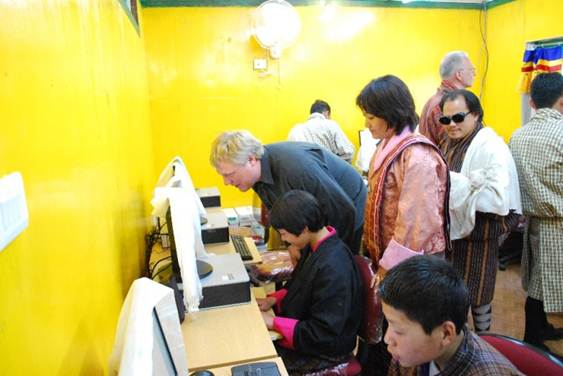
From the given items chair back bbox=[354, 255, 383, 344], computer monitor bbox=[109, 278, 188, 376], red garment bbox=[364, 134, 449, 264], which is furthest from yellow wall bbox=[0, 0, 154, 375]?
red garment bbox=[364, 134, 449, 264]

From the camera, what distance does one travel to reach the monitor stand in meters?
1.66

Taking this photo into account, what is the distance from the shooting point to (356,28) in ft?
14.9

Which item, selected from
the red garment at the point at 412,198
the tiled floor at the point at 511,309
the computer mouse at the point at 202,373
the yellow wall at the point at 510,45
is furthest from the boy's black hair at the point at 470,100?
the yellow wall at the point at 510,45

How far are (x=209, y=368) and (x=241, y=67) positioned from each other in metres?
3.51

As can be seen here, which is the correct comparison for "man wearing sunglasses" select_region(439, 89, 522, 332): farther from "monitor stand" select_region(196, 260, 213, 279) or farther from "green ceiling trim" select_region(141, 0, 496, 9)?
"green ceiling trim" select_region(141, 0, 496, 9)

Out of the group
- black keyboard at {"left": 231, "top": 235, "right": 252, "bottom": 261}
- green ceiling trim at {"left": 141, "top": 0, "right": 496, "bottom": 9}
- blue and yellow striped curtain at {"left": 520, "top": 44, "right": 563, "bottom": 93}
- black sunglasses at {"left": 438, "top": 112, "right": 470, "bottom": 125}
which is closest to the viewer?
black sunglasses at {"left": 438, "top": 112, "right": 470, "bottom": 125}

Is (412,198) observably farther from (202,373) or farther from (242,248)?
(242,248)

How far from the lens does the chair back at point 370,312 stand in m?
1.56

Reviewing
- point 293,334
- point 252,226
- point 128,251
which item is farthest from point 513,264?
point 128,251

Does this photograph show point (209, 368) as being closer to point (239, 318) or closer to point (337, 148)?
point (239, 318)

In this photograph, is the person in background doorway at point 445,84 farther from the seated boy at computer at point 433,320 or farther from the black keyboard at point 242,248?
the seated boy at computer at point 433,320

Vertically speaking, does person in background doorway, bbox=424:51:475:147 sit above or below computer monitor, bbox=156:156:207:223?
above

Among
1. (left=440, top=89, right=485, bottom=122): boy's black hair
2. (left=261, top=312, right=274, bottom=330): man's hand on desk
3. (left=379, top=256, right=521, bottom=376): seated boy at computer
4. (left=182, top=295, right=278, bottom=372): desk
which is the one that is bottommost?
(left=261, top=312, right=274, bottom=330): man's hand on desk

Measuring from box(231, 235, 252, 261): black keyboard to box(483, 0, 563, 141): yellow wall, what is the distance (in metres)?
3.48
